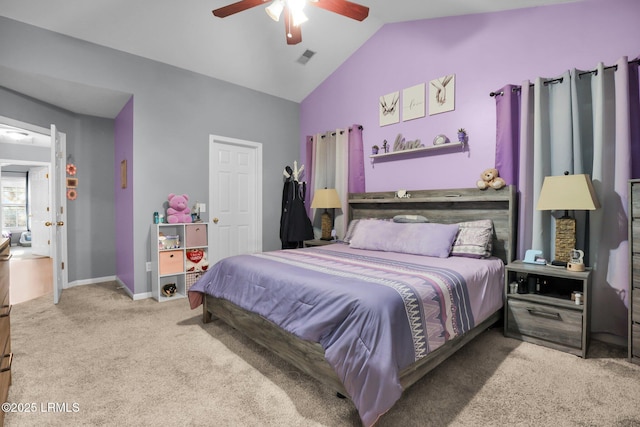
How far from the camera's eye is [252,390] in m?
1.77

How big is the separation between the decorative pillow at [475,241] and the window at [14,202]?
36.7ft

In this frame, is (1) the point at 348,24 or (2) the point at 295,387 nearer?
(2) the point at 295,387

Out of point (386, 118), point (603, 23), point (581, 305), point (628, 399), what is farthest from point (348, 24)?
point (628, 399)

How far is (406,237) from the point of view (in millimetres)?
2977

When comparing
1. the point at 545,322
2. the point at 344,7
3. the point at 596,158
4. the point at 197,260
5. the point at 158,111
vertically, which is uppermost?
the point at 344,7

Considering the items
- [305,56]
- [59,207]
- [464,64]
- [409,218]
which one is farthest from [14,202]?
[464,64]

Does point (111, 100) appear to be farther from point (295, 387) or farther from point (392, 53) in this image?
point (295, 387)

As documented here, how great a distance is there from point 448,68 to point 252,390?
11.4 feet

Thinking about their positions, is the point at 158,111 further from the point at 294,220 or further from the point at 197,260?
the point at 294,220

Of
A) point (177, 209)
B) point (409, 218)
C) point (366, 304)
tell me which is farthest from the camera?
point (177, 209)

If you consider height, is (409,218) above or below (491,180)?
below

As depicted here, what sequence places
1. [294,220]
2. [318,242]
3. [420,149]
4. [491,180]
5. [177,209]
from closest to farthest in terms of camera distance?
[491,180]
[420,149]
[177,209]
[318,242]
[294,220]

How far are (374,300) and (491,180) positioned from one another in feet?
6.83

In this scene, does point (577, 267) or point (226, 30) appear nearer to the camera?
point (577, 267)
